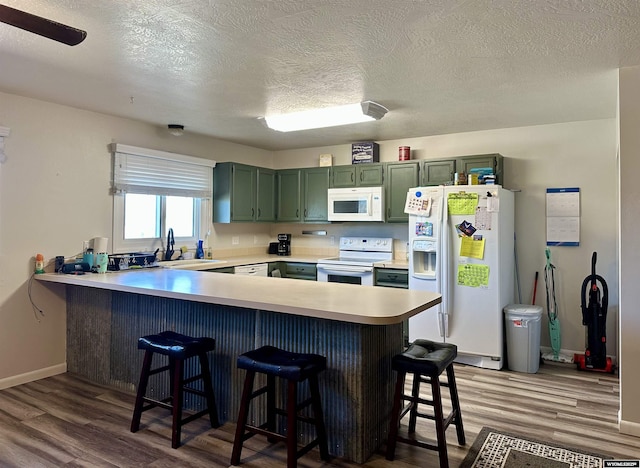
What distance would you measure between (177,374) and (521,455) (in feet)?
6.58

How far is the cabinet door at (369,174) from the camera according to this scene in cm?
519

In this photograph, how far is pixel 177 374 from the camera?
A: 268 cm

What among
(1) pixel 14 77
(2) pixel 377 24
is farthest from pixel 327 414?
(1) pixel 14 77

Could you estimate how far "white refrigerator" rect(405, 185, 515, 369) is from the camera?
4.12m

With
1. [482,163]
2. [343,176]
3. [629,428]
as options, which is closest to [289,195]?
[343,176]

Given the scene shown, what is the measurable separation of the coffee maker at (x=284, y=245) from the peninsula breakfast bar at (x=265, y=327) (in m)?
2.24

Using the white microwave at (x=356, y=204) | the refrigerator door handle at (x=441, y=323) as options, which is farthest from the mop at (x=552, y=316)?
the white microwave at (x=356, y=204)

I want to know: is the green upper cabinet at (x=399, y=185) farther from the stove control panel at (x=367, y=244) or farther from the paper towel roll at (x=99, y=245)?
the paper towel roll at (x=99, y=245)

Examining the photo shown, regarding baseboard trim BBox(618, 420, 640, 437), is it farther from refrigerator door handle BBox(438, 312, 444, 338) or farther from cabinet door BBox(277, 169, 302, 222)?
cabinet door BBox(277, 169, 302, 222)

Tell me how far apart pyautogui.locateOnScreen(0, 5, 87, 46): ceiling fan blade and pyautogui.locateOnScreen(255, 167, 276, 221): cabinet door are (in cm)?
382

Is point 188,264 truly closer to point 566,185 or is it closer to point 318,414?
point 318,414

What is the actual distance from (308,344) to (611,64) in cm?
252

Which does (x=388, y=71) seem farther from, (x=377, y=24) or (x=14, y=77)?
(x=14, y=77)

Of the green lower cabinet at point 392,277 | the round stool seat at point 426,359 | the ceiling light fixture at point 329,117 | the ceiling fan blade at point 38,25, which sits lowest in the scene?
the round stool seat at point 426,359
